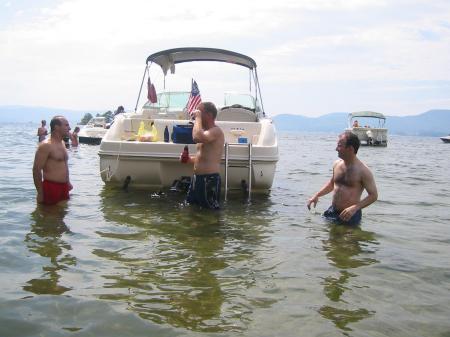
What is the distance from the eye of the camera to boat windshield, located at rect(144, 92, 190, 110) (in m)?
12.0

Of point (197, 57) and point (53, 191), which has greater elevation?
point (197, 57)

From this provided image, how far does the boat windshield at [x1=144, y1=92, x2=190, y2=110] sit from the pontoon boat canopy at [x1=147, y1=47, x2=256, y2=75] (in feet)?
2.60

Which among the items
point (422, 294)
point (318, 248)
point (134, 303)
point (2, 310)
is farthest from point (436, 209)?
point (2, 310)

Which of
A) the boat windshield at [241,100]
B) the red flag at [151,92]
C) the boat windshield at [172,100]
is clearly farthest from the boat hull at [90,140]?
the boat windshield at [241,100]

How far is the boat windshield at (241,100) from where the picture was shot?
1146 centimetres

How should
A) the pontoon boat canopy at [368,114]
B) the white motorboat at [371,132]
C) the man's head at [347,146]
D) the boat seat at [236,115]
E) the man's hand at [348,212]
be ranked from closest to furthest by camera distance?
the man's hand at [348,212] < the man's head at [347,146] < the boat seat at [236,115] < the white motorboat at [371,132] < the pontoon boat canopy at [368,114]

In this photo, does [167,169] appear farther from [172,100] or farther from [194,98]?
[172,100]

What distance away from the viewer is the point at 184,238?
5.55 metres

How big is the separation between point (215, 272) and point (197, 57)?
8.65 m

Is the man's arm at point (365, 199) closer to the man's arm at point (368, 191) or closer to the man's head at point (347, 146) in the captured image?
the man's arm at point (368, 191)

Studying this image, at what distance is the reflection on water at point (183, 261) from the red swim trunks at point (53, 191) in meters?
0.67

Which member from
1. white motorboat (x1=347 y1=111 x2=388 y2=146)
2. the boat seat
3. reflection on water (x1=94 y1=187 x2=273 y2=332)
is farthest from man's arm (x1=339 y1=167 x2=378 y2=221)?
white motorboat (x1=347 y1=111 x2=388 y2=146)

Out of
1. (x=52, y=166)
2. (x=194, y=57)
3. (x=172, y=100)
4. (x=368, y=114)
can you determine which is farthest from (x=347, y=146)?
(x=368, y=114)

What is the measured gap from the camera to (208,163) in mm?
6801
